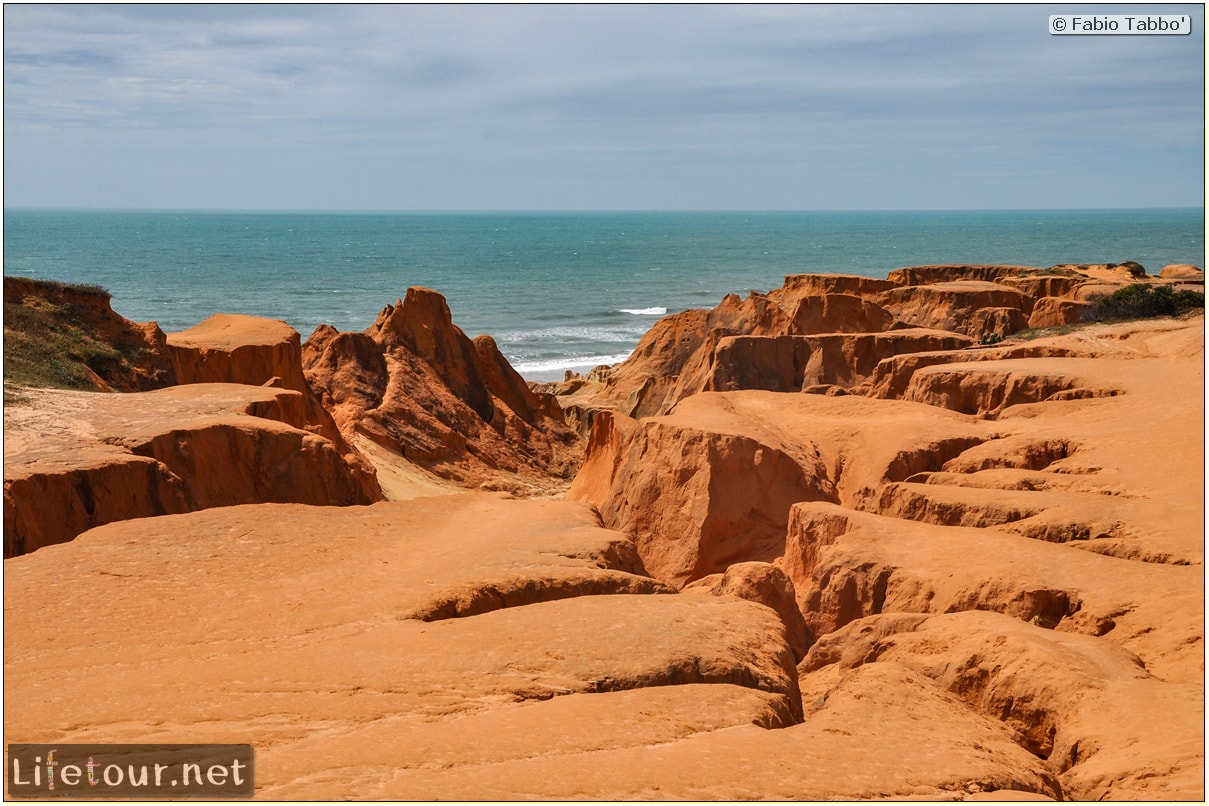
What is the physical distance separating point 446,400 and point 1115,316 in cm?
1749

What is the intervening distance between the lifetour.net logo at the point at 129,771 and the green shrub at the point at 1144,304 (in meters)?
26.8

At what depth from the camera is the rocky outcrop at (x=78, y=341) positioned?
21562 millimetres

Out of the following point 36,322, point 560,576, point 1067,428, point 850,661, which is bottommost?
point 850,661

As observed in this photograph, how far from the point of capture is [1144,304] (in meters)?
29.8

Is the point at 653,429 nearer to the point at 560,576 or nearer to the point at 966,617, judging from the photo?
the point at 560,576

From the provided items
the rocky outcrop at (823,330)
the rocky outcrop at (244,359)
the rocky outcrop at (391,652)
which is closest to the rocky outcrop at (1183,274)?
the rocky outcrop at (823,330)

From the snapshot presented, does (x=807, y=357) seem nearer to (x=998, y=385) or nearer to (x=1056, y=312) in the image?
(x=998, y=385)

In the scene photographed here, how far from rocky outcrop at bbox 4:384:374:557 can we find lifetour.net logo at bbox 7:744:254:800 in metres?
6.29

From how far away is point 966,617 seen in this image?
1084 cm

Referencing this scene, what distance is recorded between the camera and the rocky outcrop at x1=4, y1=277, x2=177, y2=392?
2156cm

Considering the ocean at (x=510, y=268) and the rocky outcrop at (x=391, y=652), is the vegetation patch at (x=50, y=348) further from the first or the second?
the ocean at (x=510, y=268)

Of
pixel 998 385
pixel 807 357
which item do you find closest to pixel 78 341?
pixel 807 357

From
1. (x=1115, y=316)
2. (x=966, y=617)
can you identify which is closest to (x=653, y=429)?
(x=966, y=617)

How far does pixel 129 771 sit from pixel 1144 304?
28655 millimetres
